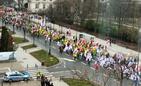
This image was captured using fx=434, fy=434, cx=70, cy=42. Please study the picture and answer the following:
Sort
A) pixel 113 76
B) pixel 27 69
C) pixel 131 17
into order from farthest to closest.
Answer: pixel 131 17, pixel 27 69, pixel 113 76

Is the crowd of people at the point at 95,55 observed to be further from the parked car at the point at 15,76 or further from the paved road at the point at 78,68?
the parked car at the point at 15,76

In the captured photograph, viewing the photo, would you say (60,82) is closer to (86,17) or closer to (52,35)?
(52,35)

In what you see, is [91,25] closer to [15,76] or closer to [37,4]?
[15,76]

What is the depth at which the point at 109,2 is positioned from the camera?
292ft

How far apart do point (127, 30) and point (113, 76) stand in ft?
116

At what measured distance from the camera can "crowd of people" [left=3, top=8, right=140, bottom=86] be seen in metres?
41.3

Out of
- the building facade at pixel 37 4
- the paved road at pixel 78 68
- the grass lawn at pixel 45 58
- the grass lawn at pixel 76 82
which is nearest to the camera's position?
the grass lawn at pixel 76 82

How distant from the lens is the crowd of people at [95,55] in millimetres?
41275

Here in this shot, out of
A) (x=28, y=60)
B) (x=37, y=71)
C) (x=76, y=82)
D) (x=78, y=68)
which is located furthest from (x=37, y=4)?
(x=76, y=82)

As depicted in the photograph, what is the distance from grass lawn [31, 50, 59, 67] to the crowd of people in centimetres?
236

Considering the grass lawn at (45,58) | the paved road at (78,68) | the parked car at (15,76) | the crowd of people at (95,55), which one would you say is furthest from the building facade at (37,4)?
the parked car at (15,76)

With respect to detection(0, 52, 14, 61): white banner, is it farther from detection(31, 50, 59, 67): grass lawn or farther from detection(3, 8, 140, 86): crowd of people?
detection(3, 8, 140, 86): crowd of people

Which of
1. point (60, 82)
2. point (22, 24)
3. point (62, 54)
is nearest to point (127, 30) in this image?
point (62, 54)

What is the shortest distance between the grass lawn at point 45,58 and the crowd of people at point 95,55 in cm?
236
